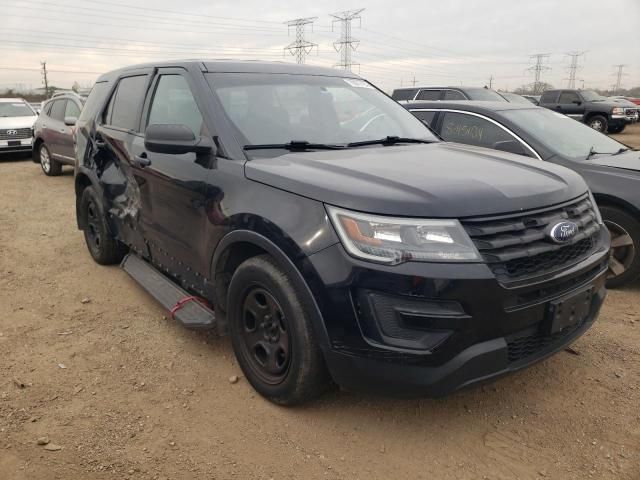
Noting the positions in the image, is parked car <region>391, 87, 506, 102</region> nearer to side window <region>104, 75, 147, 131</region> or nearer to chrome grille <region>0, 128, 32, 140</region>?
side window <region>104, 75, 147, 131</region>

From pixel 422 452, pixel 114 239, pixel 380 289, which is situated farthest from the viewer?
pixel 114 239

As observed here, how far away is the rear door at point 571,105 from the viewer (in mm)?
21156

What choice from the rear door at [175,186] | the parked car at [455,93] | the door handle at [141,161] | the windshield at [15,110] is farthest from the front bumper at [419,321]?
the windshield at [15,110]

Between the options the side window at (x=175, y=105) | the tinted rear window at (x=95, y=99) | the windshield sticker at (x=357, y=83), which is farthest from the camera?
the tinted rear window at (x=95, y=99)

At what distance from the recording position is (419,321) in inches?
86.7

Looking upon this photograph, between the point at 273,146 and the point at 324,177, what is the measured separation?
640 mm

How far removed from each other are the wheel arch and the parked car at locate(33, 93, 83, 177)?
818 centimetres

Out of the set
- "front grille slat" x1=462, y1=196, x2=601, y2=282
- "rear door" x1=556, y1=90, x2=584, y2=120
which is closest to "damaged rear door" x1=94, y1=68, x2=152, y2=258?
"front grille slat" x1=462, y1=196, x2=601, y2=282

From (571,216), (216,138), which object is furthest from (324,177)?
(571,216)

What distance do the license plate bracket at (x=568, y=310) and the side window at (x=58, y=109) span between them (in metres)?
10.6

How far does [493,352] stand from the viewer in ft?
7.46

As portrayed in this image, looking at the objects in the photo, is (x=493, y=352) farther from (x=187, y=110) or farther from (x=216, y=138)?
(x=187, y=110)

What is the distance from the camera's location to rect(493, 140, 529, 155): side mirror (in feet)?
16.3

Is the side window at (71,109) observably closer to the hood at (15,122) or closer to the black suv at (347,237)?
the hood at (15,122)
